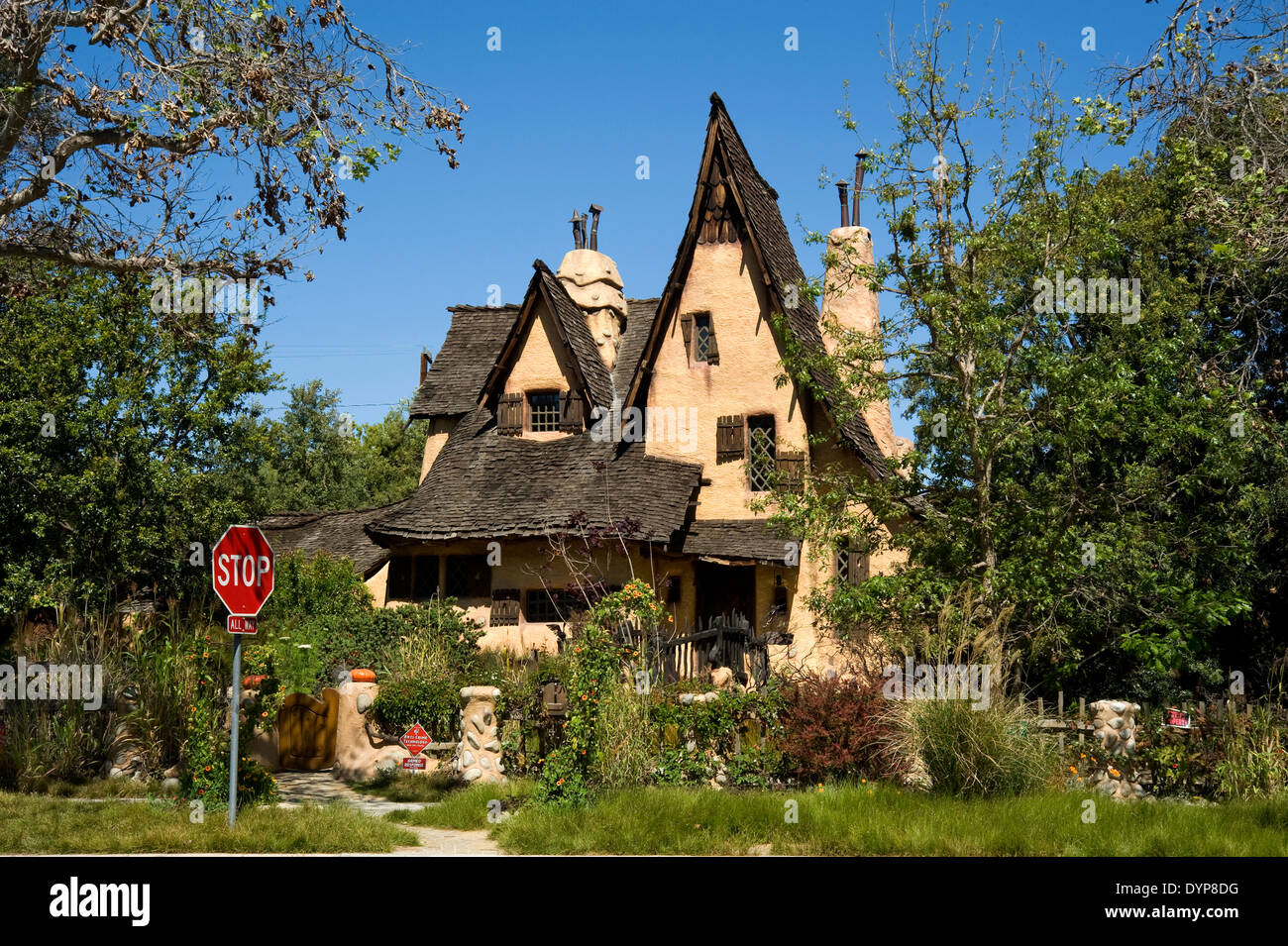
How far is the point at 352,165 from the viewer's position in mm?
14422

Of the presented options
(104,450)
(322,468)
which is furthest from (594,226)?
(322,468)

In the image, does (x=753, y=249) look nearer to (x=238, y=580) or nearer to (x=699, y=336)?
(x=699, y=336)

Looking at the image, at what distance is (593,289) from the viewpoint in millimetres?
28422

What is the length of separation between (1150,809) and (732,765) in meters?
4.65

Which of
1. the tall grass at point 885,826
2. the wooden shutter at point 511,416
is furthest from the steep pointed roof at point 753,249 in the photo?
the tall grass at point 885,826

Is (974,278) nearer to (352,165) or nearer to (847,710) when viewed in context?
(847,710)

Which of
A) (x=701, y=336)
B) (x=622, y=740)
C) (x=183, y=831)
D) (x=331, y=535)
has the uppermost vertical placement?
(x=701, y=336)

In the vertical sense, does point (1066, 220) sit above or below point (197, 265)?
above

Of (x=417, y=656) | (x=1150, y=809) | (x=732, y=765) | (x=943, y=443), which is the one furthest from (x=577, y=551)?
(x=1150, y=809)

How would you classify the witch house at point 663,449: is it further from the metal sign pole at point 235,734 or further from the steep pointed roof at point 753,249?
the metal sign pole at point 235,734

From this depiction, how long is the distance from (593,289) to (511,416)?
167 inches

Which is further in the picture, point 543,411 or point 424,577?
point 543,411

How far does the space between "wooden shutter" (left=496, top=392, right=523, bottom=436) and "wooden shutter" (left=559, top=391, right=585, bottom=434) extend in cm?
108

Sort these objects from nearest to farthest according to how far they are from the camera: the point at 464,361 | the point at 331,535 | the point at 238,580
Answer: the point at 238,580
the point at 464,361
the point at 331,535
